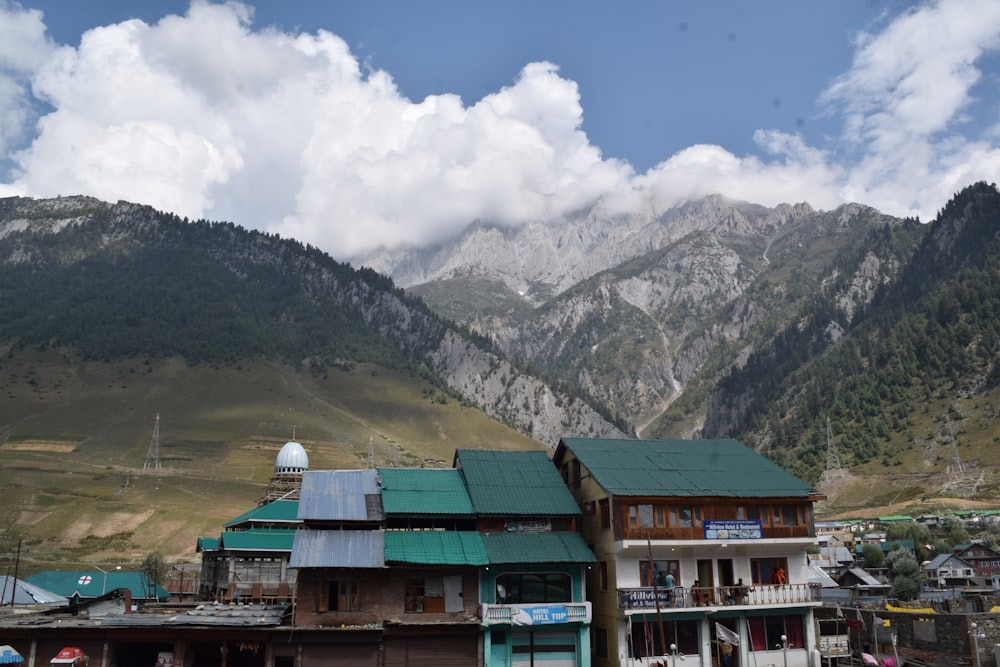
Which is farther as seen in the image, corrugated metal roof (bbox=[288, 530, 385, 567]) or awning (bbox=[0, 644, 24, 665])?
corrugated metal roof (bbox=[288, 530, 385, 567])

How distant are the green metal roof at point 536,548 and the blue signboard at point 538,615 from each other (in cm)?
280

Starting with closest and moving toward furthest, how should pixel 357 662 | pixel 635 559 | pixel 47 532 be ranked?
pixel 357 662
pixel 635 559
pixel 47 532

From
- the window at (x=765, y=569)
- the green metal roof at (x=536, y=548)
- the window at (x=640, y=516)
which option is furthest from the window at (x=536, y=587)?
the window at (x=765, y=569)

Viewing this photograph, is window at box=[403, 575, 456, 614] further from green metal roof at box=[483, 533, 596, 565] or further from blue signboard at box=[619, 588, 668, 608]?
blue signboard at box=[619, 588, 668, 608]

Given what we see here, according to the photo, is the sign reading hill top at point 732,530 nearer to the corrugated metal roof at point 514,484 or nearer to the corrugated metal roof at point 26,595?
the corrugated metal roof at point 514,484

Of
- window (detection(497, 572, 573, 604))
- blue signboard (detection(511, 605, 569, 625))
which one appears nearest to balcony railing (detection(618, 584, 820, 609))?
window (detection(497, 572, 573, 604))

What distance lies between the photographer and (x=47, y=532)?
128875mm

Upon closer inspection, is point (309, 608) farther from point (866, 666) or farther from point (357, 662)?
point (866, 666)

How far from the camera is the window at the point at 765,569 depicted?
57.2 metres

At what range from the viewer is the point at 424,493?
184 ft

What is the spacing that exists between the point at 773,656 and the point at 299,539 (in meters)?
31.5

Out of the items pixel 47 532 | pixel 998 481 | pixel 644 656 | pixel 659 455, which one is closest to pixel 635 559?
pixel 644 656

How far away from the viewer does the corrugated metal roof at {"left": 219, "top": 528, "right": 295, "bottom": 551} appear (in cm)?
6919

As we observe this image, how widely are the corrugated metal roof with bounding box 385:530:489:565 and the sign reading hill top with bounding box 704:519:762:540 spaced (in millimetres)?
15069
